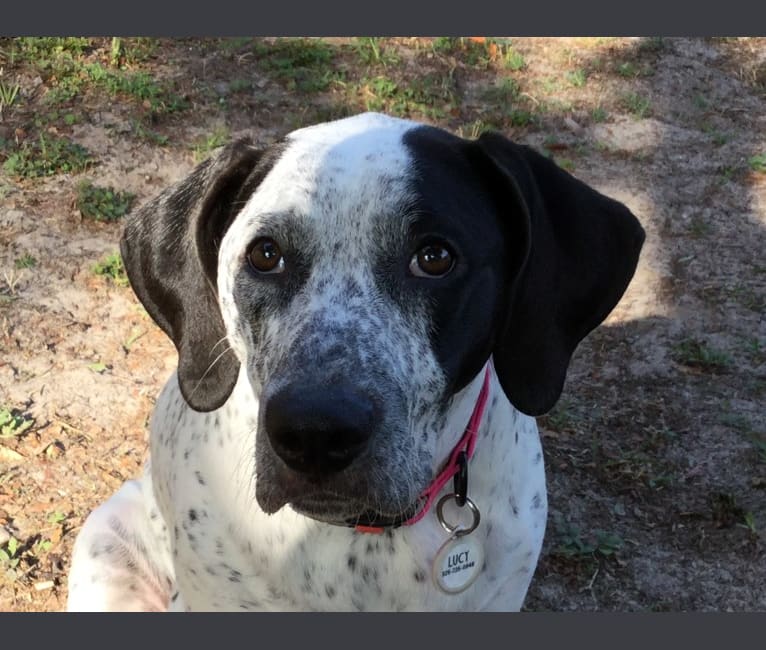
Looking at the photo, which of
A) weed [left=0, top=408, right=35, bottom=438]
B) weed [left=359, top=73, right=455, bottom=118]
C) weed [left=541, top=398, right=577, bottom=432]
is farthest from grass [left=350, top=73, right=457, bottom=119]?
weed [left=0, top=408, right=35, bottom=438]

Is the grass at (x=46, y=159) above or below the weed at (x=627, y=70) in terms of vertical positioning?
below

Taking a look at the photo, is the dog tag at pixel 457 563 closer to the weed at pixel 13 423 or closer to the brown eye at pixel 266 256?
the brown eye at pixel 266 256

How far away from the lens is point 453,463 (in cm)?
275

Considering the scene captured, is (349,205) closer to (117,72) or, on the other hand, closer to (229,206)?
(229,206)

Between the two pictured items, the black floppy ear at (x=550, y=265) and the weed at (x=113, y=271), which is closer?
the black floppy ear at (x=550, y=265)

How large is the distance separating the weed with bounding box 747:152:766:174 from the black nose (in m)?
5.08

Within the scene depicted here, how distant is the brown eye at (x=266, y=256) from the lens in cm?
247

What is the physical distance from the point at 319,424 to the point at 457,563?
908 mm

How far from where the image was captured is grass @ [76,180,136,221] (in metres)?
5.48

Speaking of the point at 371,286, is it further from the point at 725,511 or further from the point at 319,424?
the point at 725,511

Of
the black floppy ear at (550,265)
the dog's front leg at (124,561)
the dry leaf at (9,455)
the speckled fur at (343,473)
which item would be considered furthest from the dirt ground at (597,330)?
the black floppy ear at (550,265)

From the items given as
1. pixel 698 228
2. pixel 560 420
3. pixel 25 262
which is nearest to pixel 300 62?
pixel 25 262

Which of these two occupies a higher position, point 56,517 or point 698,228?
point 698,228

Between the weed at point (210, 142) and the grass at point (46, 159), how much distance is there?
24.6 inches
